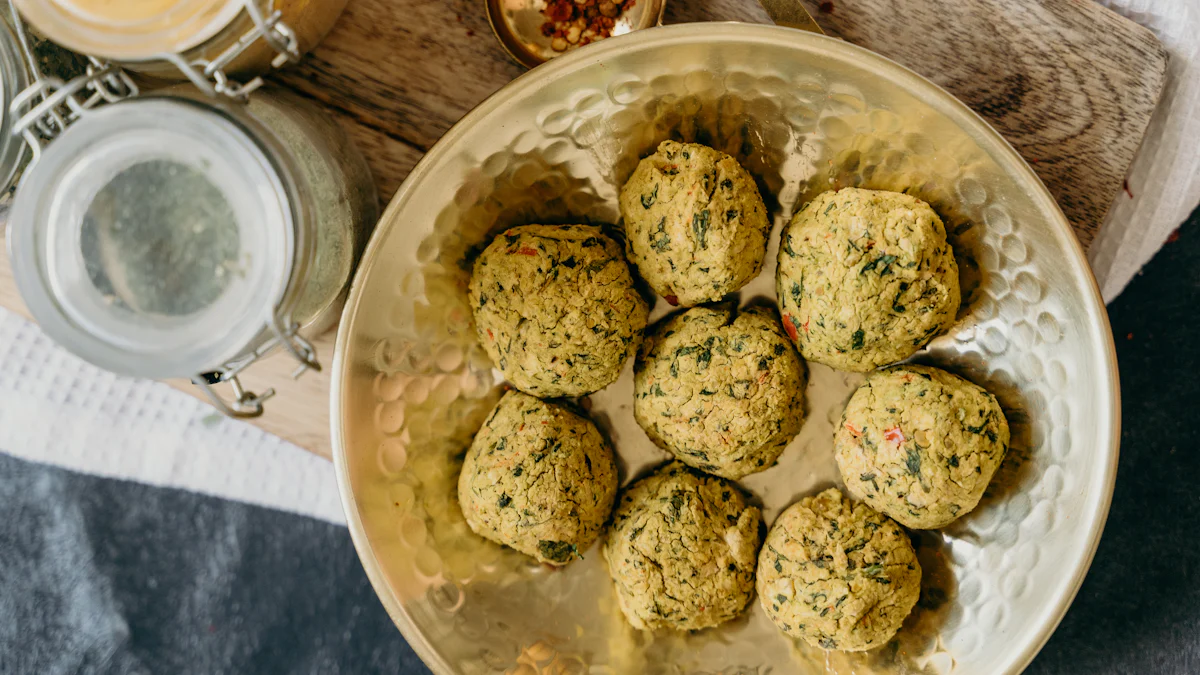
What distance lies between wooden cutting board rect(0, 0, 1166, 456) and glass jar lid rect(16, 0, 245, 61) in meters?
0.36

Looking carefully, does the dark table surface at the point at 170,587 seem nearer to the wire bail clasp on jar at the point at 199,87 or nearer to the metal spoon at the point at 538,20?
the wire bail clasp on jar at the point at 199,87

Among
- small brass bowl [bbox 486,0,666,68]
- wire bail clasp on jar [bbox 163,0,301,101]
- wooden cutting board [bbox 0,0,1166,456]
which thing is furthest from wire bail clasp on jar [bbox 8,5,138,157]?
small brass bowl [bbox 486,0,666,68]

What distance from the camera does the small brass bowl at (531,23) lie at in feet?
4.00

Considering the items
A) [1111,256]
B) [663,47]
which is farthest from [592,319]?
[1111,256]

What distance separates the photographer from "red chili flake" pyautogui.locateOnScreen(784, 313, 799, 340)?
3.74ft

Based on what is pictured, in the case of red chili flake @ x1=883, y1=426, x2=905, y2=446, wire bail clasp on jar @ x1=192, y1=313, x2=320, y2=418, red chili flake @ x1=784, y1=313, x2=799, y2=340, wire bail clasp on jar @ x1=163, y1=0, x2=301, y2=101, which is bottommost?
red chili flake @ x1=883, y1=426, x2=905, y2=446

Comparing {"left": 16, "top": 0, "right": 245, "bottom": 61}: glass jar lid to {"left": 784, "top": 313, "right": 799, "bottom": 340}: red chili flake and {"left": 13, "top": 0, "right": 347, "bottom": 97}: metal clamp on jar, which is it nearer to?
{"left": 13, "top": 0, "right": 347, "bottom": 97}: metal clamp on jar

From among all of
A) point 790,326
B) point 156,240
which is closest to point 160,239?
point 156,240

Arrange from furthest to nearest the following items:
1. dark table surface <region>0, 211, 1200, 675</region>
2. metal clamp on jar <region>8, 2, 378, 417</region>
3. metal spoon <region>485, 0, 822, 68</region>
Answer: dark table surface <region>0, 211, 1200, 675</region> < metal spoon <region>485, 0, 822, 68</region> < metal clamp on jar <region>8, 2, 378, 417</region>

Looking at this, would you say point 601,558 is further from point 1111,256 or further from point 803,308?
point 1111,256

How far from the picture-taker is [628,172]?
1.18 meters

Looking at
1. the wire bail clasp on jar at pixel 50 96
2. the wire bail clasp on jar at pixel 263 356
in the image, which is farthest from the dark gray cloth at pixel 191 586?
A: the wire bail clasp on jar at pixel 50 96

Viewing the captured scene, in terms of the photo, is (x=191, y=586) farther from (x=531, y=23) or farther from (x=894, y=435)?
(x=894, y=435)

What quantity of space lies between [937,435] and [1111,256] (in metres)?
0.71
